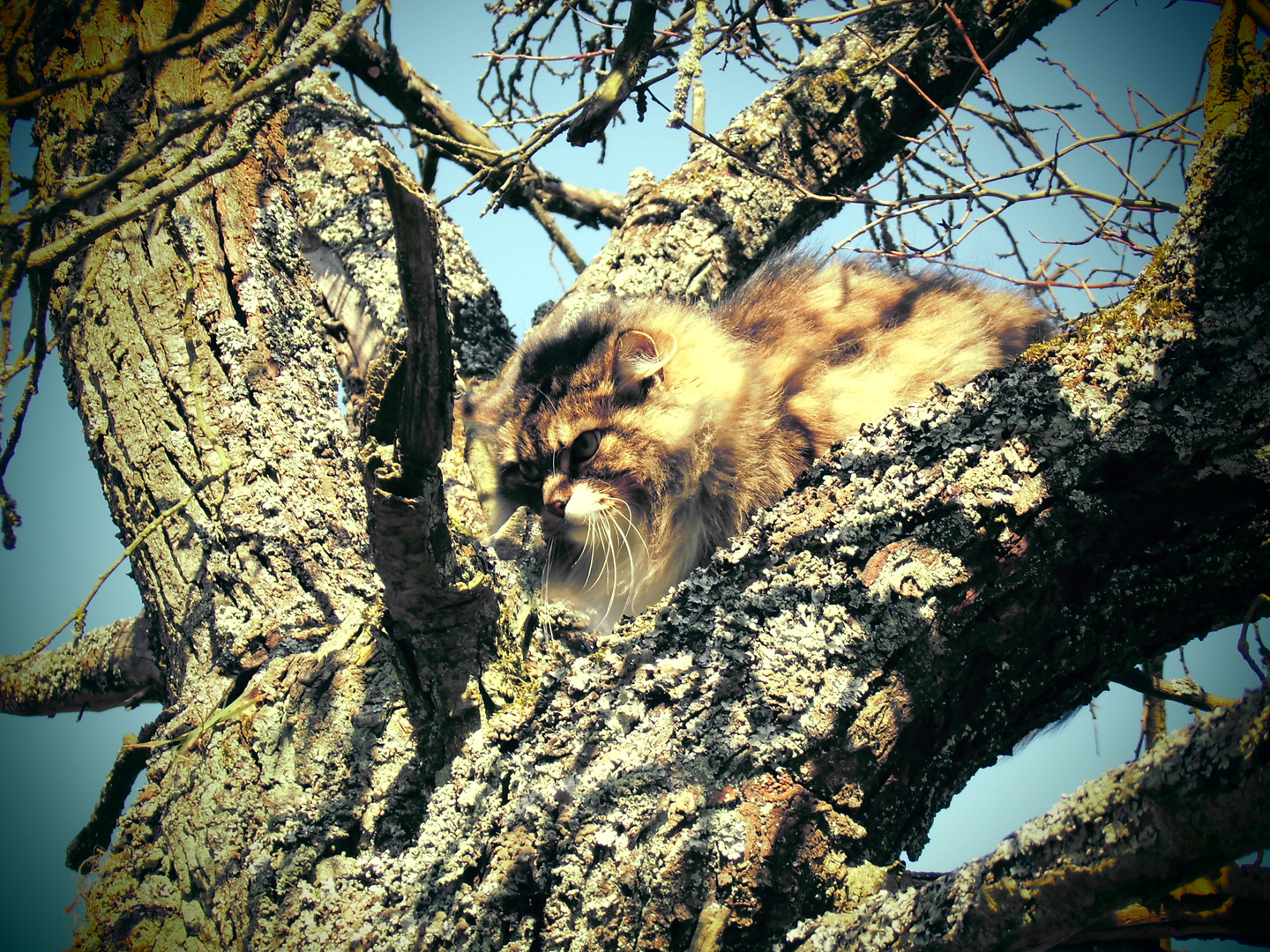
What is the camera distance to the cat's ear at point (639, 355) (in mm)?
2615

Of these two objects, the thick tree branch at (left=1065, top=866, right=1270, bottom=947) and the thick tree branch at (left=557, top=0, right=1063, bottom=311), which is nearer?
the thick tree branch at (left=1065, top=866, right=1270, bottom=947)

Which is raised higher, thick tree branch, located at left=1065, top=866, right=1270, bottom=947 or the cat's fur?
the cat's fur

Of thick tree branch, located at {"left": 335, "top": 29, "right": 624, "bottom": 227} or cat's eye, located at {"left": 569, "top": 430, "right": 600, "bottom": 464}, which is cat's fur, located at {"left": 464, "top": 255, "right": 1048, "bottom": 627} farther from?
thick tree branch, located at {"left": 335, "top": 29, "right": 624, "bottom": 227}

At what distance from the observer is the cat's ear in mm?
2615

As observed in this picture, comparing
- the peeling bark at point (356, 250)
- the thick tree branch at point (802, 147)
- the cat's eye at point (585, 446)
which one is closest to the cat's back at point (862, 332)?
the thick tree branch at point (802, 147)

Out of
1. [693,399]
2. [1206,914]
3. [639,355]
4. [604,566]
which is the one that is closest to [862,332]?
[693,399]

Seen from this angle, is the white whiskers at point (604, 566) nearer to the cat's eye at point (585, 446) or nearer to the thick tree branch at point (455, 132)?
the cat's eye at point (585, 446)

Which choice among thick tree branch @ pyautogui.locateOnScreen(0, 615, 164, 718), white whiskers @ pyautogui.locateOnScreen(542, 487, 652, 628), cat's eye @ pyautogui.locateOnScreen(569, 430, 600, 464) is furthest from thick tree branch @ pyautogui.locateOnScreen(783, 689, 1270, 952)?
thick tree branch @ pyautogui.locateOnScreen(0, 615, 164, 718)

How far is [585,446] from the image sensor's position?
2.72 metres

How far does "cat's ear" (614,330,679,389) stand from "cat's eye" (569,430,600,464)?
241mm

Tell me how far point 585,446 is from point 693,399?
46 cm

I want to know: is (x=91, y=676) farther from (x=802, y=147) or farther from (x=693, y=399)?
(x=802, y=147)

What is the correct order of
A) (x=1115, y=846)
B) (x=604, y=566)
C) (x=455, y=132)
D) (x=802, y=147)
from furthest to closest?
(x=455, y=132)
(x=604, y=566)
(x=802, y=147)
(x=1115, y=846)

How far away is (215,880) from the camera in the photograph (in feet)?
4.73
